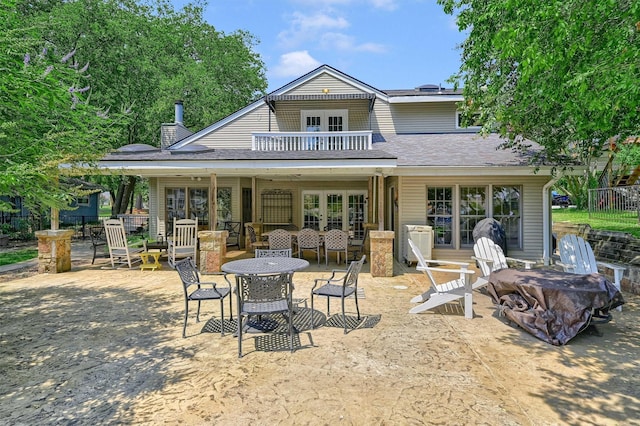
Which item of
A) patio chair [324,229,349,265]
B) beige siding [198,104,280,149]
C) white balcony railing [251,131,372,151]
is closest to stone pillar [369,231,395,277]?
patio chair [324,229,349,265]

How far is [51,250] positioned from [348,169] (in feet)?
25.0

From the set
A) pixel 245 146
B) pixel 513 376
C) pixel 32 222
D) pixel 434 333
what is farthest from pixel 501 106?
pixel 32 222

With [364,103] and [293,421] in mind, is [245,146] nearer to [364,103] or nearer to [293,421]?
[364,103]

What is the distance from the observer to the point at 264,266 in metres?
4.77

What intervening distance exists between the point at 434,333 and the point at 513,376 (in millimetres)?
1236

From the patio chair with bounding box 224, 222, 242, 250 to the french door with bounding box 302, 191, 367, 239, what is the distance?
2.58 m

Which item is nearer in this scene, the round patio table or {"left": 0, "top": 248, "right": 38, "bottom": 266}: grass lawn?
the round patio table

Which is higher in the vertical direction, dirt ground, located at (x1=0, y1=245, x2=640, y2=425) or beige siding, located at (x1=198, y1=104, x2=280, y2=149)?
beige siding, located at (x1=198, y1=104, x2=280, y2=149)

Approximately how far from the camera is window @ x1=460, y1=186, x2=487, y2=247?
1016 cm

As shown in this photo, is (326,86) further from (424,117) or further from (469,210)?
(469,210)

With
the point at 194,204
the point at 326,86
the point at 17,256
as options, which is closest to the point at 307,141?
the point at 326,86

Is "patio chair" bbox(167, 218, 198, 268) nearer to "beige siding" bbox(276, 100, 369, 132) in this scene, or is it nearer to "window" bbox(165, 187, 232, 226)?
"window" bbox(165, 187, 232, 226)

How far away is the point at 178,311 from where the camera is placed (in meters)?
5.67

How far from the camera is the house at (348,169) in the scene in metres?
8.78
